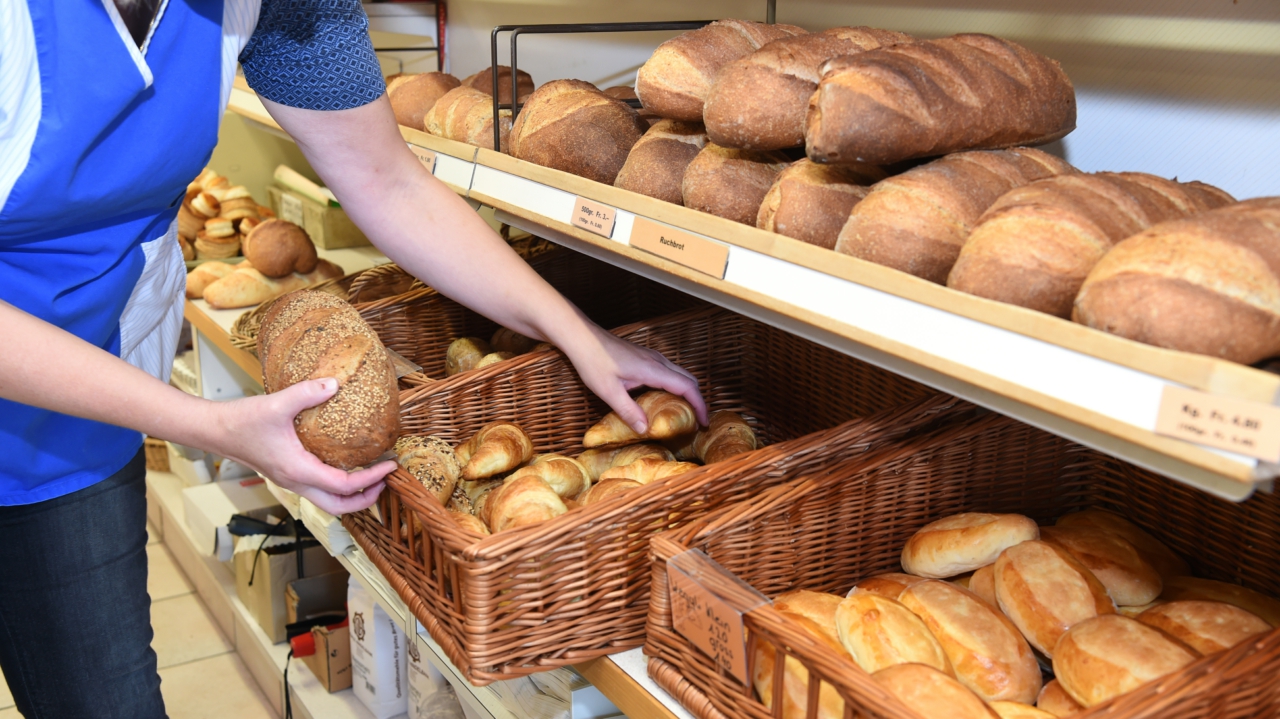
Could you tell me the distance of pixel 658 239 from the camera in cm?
110

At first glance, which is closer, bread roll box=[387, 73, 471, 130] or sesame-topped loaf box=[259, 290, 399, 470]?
sesame-topped loaf box=[259, 290, 399, 470]

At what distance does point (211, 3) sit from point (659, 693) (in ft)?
3.02

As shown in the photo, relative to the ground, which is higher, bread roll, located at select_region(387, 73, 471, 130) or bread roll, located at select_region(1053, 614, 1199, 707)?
bread roll, located at select_region(387, 73, 471, 130)

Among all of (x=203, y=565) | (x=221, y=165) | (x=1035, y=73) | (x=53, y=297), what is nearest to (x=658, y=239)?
(x=1035, y=73)

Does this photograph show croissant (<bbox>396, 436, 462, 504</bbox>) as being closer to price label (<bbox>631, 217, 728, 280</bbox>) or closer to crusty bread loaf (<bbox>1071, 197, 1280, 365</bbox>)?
price label (<bbox>631, 217, 728, 280</bbox>)

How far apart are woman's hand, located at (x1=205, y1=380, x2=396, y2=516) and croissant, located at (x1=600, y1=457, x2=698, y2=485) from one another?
0.34m

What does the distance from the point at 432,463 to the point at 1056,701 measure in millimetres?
812

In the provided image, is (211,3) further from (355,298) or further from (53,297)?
(355,298)

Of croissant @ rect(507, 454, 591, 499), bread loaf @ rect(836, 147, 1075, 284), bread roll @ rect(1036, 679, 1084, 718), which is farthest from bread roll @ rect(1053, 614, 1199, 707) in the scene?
croissant @ rect(507, 454, 591, 499)

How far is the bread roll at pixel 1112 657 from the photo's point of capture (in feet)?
2.74

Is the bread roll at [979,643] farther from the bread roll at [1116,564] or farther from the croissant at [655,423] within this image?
the croissant at [655,423]

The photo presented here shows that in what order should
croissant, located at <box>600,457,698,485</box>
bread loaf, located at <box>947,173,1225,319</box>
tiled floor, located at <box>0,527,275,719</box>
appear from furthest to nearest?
tiled floor, located at <box>0,527,275,719</box>
croissant, located at <box>600,457,698,485</box>
bread loaf, located at <box>947,173,1225,319</box>

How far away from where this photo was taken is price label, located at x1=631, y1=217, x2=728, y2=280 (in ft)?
3.31

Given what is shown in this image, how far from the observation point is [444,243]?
1.40 metres
